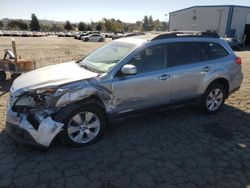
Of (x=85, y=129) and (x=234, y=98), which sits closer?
(x=85, y=129)

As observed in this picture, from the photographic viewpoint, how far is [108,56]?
183 inches

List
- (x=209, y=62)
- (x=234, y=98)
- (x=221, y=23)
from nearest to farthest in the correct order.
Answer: (x=209, y=62), (x=234, y=98), (x=221, y=23)

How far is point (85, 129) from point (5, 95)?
153 inches

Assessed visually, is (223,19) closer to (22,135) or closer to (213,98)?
(213,98)

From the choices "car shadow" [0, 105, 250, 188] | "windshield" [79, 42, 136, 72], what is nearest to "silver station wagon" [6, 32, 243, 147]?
"windshield" [79, 42, 136, 72]

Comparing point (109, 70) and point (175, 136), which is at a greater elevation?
point (109, 70)

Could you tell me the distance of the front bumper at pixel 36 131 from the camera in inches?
136

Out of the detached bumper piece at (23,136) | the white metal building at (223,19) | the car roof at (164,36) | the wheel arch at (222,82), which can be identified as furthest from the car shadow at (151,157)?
the white metal building at (223,19)

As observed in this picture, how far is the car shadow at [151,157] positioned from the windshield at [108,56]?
1.26 m

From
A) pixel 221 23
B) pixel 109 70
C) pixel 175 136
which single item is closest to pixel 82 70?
pixel 109 70

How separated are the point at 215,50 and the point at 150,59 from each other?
70.6 inches

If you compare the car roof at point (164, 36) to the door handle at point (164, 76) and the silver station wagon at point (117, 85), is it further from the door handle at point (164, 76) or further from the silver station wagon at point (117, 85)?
the door handle at point (164, 76)

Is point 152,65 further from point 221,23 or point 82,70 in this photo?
point 221,23

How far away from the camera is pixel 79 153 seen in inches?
148
